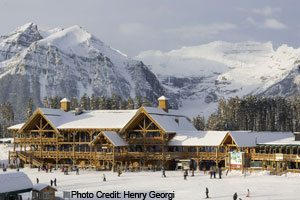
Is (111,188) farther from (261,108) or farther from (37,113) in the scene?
(261,108)

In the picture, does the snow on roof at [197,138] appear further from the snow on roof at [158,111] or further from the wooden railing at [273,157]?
the wooden railing at [273,157]

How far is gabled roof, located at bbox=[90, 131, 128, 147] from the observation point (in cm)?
7352

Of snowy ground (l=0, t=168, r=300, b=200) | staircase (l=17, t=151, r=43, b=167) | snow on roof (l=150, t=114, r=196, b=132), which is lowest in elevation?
snowy ground (l=0, t=168, r=300, b=200)

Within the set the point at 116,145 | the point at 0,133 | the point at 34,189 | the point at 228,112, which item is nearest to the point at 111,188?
the point at 34,189

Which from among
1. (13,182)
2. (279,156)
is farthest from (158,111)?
(13,182)

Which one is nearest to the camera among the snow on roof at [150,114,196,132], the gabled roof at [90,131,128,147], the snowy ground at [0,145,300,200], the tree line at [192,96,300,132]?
the snowy ground at [0,145,300,200]

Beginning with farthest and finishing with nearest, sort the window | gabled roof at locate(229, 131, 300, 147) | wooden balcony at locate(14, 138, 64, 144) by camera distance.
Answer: wooden balcony at locate(14, 138, 64, 144)
gabled roof at locate(229, 131, 300, 147)
the window

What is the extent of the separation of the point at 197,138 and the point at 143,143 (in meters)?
8.77

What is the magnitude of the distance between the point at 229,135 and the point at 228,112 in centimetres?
6603

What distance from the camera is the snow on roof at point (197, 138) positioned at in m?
72.2

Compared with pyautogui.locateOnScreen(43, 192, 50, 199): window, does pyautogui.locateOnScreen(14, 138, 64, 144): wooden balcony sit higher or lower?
higher

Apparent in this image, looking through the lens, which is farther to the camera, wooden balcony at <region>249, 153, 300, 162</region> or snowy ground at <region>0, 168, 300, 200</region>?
wooden balcony at <region>249, 153, 300, 162</region>

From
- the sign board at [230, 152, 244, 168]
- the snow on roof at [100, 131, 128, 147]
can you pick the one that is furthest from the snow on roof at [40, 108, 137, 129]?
the sign board at [230, 152, 244, 168]

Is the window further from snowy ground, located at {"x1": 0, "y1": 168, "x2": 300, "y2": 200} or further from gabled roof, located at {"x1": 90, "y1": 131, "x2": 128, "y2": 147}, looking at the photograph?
gabled roof, located at {"x1": 90, "y1": 131, "x2": 128, "y2": 147}
